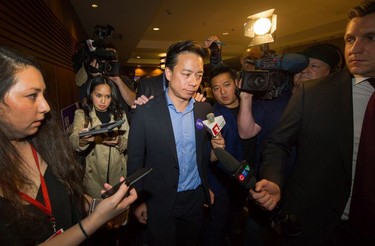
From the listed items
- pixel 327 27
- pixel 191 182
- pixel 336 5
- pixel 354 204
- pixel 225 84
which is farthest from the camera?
pixel 327 27

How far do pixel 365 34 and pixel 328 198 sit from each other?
930mm

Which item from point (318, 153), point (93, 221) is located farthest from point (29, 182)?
point (318, 153)

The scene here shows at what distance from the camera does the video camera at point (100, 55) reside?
7.88 ft

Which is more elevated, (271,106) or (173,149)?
(271,106)

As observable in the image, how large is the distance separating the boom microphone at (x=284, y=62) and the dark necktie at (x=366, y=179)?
0.65 m

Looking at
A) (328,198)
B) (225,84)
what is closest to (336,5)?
(225,84)

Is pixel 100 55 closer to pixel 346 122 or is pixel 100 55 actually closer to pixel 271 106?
pixel 271 106

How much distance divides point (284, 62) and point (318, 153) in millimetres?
771

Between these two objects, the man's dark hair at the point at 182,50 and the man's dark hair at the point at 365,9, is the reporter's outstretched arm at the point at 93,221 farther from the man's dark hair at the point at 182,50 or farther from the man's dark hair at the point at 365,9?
the man's dark hair at the point at 365,9

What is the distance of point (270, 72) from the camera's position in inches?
72.2

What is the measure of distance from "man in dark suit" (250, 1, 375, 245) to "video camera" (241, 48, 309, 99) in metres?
0.40

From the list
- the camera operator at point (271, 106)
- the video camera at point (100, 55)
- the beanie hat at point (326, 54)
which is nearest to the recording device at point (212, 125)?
the camera operator at point (271, 106)

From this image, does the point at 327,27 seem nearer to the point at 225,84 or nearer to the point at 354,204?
the point at 225,84

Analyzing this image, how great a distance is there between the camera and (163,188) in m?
1.69
